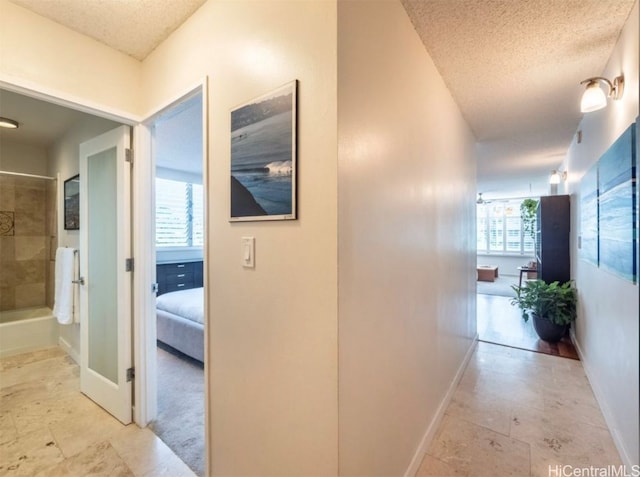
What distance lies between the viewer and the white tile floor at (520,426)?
5.43 feet

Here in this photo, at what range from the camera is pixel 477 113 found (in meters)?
2.75

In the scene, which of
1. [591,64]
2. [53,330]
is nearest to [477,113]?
[591,64]

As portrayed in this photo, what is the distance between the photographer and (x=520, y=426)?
1.97 meters

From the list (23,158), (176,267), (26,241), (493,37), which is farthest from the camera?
(176,267)

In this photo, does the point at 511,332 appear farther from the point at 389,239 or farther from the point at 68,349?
the point at 68,349

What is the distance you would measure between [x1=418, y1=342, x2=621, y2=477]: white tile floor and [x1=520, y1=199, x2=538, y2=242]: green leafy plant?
5.35 metres

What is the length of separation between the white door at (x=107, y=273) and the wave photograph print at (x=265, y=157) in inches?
46.3

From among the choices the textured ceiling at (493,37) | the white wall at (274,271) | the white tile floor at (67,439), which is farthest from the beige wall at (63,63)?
the white tile floor at (67,439)

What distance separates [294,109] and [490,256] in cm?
999

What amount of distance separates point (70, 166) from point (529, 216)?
936cm

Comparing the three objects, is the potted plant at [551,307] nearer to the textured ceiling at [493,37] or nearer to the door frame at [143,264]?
the textured ceiling at [493,37]

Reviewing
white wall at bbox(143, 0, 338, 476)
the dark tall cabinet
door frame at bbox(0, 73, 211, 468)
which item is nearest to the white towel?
door frame at bbox(0, 73, 211, 468)

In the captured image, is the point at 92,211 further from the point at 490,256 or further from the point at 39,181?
the point at 490,256

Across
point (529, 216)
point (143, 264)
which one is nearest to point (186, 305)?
point (143, 264)
